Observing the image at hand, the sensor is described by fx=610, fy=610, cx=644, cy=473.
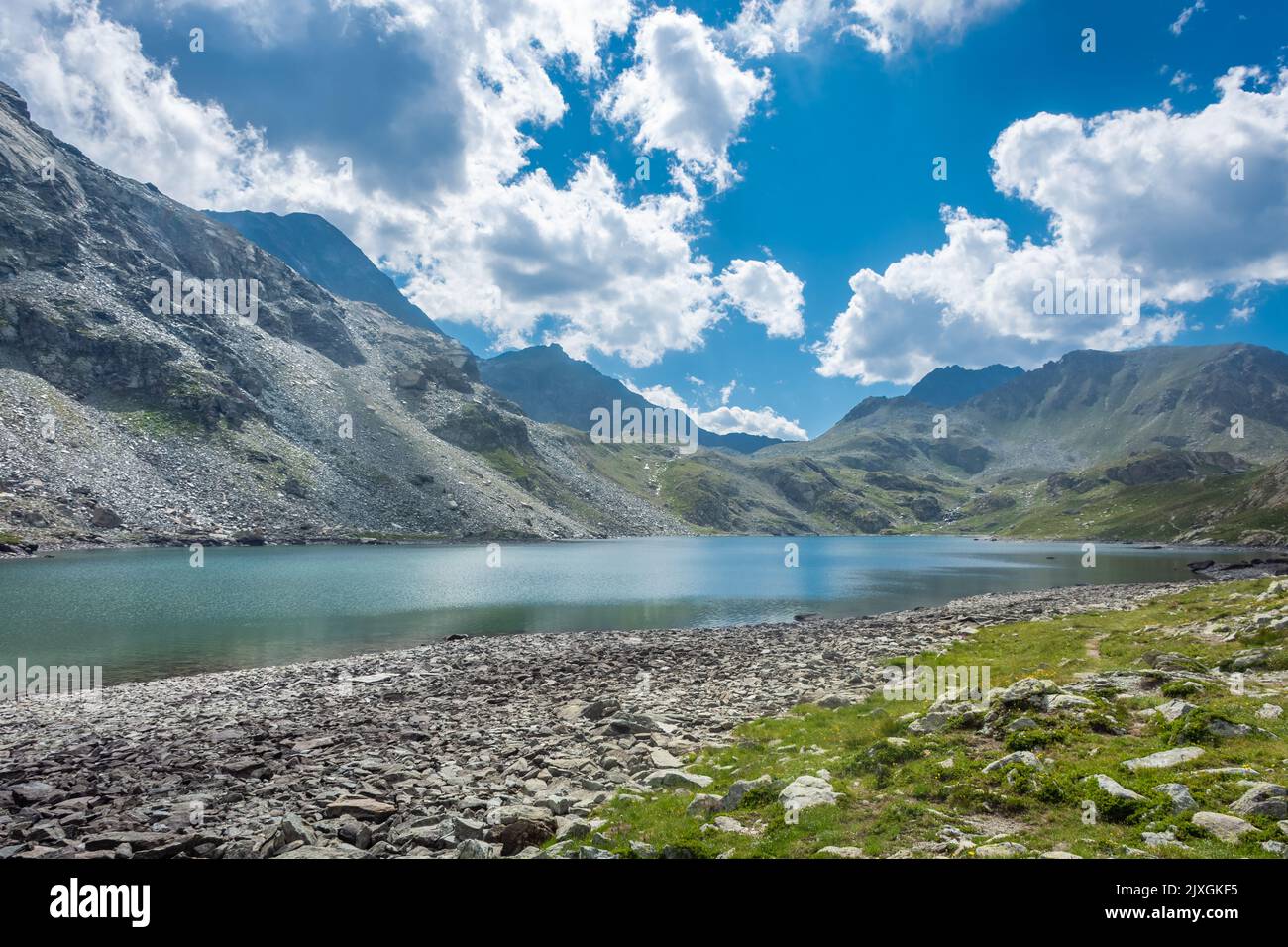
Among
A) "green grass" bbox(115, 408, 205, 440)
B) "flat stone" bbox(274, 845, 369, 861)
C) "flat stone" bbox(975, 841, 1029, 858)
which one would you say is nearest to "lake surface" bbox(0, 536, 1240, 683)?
"flat stone" bbox(274, 845, 369, 861)

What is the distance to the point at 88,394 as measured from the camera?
616 ft

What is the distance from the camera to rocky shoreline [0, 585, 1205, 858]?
→ 597 inches

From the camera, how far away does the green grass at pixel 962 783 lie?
11.3 meters

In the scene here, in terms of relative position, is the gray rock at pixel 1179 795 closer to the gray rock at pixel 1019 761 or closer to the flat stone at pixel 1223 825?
the flat stone at pixel 1223 825

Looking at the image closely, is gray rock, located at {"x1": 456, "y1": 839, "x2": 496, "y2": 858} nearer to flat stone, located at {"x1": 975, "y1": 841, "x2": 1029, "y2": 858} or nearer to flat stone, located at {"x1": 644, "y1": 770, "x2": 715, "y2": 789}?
flat stone, located at {"x1": 644, "y1": 770, "x2": 715, "y2": 789}

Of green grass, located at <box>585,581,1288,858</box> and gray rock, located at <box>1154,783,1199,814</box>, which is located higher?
gray rock, located at <box>1154,783,1199,814</box>

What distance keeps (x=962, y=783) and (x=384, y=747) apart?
1975 centimetres

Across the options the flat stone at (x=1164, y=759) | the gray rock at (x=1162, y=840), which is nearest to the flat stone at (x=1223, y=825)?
the gray rock at (x=1162, y=840)

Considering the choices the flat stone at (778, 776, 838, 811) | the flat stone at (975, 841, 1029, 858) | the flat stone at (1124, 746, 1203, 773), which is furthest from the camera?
the flat stone at (778, 776, 838, 811)

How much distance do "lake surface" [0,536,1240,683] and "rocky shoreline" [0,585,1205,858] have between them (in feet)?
41.6

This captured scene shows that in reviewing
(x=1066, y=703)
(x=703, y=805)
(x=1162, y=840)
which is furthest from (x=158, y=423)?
(x=1162, y=840)

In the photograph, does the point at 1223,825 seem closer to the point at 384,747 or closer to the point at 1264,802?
the point at 1264,802

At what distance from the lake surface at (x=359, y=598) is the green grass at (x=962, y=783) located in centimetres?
3909
